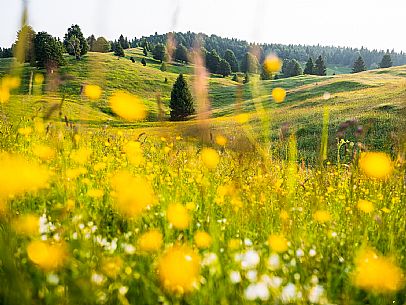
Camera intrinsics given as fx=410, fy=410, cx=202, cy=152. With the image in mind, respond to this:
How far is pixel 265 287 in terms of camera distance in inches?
71.6

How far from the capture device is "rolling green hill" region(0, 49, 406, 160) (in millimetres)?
4392

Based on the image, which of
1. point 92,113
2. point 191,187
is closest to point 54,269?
point 191,187

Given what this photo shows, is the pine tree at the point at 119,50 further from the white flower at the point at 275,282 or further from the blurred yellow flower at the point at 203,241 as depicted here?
the white flower at the point at 275,282

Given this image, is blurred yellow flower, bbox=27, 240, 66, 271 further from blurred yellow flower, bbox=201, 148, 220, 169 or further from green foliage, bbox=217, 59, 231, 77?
green foliage, bbox=217, 59, 231, 77

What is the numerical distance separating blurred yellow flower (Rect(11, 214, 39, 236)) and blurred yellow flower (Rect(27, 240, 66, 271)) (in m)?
0.13

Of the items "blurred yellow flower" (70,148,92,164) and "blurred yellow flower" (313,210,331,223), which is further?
"blurred yellow flower" (70,148,92,164)

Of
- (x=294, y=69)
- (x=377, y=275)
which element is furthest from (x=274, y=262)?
(x=294, y=69)

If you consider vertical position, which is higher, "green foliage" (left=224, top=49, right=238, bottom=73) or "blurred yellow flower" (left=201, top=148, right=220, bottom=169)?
"green foliage" (left=224, top=49, right=238, bottom=73)

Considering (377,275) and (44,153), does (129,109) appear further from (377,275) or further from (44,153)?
(377,275)

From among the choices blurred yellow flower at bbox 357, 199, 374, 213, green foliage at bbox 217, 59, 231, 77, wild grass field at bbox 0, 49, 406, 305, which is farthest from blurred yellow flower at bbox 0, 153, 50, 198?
green foliage at bbox 217, 59, 231, 77

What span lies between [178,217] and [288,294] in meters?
0.91

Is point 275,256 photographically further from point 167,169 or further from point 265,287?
point 167,169

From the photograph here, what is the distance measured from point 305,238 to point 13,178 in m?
1.87

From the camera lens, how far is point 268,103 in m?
50.6
